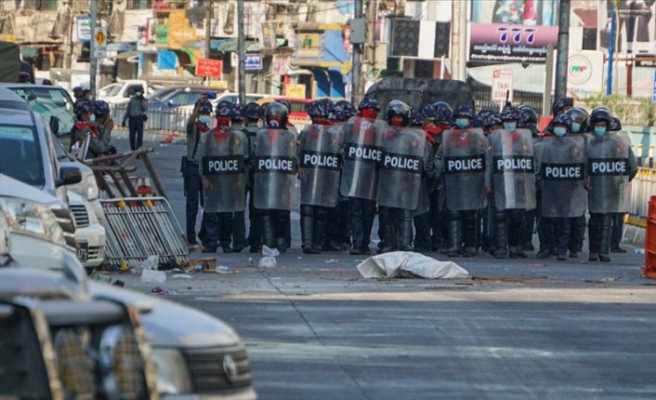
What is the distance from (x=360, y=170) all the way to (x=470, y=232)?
1.70 meters

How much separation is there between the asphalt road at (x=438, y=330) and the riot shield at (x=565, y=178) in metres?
1.97

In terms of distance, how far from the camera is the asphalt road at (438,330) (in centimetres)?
1025

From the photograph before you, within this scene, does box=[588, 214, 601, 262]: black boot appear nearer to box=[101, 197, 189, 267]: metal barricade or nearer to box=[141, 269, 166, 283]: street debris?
box=[101, 197, 189, 267]: metal barricade

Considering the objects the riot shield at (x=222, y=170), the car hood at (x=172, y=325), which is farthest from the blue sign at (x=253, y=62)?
the car hood at (x=172, y=325)

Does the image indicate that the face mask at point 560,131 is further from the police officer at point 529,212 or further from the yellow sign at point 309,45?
the yellow sign at point 309,45

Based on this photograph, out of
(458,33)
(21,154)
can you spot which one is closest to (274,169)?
(21,154)

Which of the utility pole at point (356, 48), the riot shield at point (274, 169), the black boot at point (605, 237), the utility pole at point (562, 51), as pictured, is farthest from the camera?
the utility pole at point (356, 48)

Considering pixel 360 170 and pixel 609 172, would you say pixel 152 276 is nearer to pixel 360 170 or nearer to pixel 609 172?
pixel 360 170

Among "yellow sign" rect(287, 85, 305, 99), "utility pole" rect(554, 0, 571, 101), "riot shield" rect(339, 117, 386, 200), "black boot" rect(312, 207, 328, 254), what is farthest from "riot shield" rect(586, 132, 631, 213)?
"yellow sign" rect(287, 85, 305, 99)

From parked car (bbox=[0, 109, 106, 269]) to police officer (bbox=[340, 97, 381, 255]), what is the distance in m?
6.32

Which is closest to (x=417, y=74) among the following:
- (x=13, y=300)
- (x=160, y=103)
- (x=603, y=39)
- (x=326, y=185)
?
(x=603, y=39)

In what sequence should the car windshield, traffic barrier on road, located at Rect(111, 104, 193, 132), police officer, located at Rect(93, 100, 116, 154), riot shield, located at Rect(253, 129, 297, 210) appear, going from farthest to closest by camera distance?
1. traffic barrier on road, located at Rect(111, 104, 193, 132)
2. police officer, located at Rect(93, 100, 116, 154)
3. riot shield, located at Rect(253, 129, 297, 210)
4. the car windshield

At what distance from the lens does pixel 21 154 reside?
1470 centimetres

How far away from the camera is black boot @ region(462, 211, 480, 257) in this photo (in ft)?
70.9
